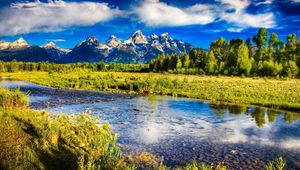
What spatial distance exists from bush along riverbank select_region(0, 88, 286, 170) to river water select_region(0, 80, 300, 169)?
155cm

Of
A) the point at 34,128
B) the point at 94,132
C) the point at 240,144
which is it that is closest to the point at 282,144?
the point at 240,144

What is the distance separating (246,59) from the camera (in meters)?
102

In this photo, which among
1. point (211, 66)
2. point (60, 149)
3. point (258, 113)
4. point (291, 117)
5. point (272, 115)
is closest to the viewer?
point (60, 149)

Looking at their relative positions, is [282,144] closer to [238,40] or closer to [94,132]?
[94,132]

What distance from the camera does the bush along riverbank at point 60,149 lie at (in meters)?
13.2

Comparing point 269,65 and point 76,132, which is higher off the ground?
point 269,65

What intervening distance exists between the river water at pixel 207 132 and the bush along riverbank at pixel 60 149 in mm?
1547

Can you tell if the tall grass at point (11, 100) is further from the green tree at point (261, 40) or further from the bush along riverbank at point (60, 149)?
the green tree at point (261, 40)

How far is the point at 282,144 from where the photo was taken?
2342cm

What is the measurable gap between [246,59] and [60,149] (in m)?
95.7

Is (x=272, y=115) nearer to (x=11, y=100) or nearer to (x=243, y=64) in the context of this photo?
(x=11, y=100)

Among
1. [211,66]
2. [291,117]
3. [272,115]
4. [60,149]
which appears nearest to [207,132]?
[60,149]

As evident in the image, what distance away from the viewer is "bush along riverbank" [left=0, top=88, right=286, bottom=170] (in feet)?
43.3

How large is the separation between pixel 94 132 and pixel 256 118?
2179cm
